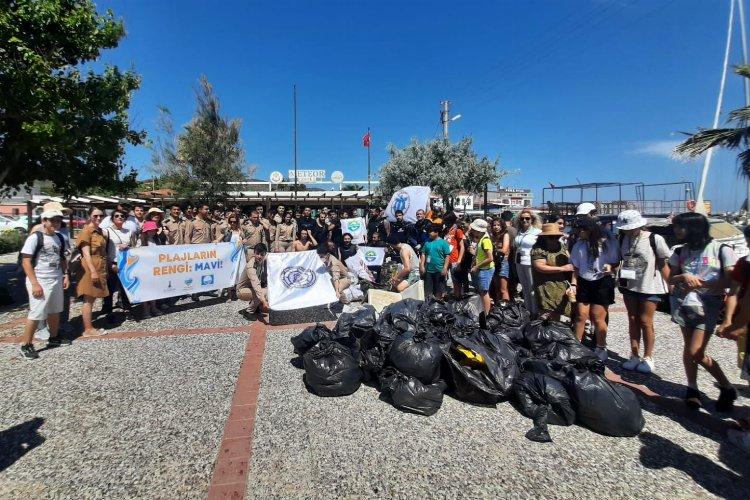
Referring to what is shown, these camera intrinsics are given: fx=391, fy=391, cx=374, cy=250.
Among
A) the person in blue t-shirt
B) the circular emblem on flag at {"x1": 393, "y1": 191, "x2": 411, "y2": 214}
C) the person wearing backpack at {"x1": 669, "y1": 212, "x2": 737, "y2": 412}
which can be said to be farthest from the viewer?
the circular emblem on flag at {"x1": 393, "y1": 191, "x2": 411, "y2": 214}

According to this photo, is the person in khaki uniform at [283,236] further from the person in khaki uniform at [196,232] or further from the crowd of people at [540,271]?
the person in khaki uniform at [196,232]

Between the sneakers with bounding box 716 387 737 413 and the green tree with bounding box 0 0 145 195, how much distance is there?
931 centimetres

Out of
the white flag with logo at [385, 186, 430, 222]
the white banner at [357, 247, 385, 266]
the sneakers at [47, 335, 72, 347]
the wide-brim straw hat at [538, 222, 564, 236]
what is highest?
the white flag with logo at [385, 186, 430, 222]

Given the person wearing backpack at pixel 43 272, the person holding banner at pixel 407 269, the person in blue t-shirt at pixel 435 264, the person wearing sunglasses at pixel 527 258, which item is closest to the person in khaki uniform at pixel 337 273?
the person holding banner at pixel 407 269

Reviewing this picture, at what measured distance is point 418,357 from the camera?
349 centimetres

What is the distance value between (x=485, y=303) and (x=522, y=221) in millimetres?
1338

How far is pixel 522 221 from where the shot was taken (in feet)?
19.1

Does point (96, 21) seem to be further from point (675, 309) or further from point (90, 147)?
point (675, 309)

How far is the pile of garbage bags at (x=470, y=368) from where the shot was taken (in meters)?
3.12

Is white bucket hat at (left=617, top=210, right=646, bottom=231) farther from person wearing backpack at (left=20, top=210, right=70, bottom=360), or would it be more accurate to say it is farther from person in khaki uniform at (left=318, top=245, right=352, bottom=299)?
person wearing backpack at (left=20, top=210, right=70, bottom=360)

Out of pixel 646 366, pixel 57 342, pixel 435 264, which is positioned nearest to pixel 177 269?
pixel 57 342

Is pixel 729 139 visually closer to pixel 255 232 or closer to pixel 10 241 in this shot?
pixel 255 232

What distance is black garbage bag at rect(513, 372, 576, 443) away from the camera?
10.2 ft

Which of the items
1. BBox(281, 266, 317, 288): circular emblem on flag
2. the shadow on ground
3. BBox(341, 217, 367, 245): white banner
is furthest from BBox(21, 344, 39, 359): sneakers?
BBox(341, 217, 367, 245): white banner
